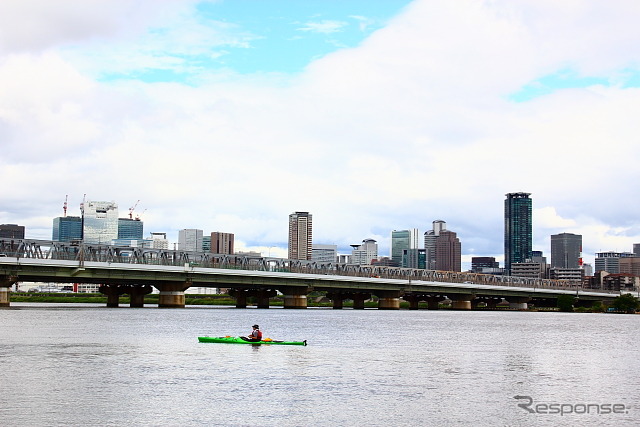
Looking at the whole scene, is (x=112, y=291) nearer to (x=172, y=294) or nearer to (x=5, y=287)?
(x=172, y=294)

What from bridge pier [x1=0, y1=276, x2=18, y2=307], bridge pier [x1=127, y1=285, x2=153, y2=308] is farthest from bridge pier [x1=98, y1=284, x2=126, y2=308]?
bridge pier [x1=0, y1=276, x2=18, y2=307]

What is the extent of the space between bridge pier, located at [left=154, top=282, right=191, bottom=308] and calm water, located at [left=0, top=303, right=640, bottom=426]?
9188cm

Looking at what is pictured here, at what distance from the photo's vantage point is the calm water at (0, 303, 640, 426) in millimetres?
37594

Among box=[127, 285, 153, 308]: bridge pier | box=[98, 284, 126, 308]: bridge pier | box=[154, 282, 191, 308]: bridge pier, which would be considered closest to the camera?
box=[154, 282, 191, 308]: bridge pier

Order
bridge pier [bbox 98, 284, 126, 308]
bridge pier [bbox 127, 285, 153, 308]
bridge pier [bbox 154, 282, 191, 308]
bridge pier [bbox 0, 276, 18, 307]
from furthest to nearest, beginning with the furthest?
bridge pier [bbox 127, 285, 153, 308] < bridge pier [bbox 98, 284, 126, 308] < bridge pier [bbox 154, 282, 191, 308] < bridge pier [bbox 0, 276, 18, 307]

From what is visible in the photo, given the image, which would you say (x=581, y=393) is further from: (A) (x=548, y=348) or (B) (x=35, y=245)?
(B) (x=35, y=245)

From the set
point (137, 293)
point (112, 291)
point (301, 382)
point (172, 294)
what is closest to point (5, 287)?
point (112, 291)

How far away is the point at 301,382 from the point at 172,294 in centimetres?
13387

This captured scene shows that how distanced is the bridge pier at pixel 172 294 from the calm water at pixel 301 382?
91.9 metres

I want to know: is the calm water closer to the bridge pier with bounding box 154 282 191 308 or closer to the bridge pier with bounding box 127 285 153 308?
the bridge pier with bounding box 154 282 191 308

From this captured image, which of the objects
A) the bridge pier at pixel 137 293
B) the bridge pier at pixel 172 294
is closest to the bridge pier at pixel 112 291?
the bridge pier at pixel 137 293

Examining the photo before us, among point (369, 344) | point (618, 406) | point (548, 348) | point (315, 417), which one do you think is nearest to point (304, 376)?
point (315, 417)

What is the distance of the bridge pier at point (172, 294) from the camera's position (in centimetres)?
17738

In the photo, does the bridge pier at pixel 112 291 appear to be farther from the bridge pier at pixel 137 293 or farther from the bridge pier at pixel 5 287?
the bridge pier at pixel 5 287
